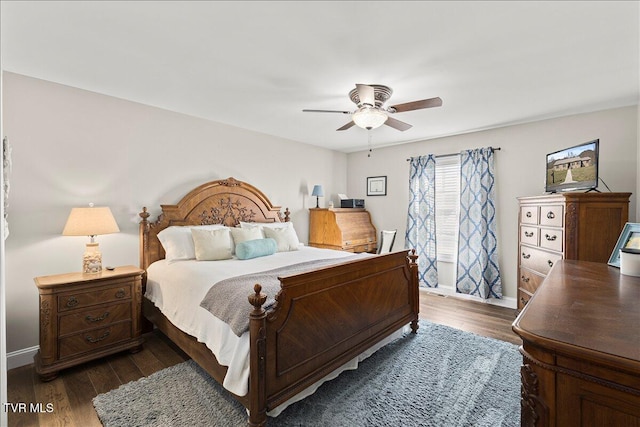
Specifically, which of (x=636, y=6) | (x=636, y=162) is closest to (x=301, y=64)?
(x=636, y=6)

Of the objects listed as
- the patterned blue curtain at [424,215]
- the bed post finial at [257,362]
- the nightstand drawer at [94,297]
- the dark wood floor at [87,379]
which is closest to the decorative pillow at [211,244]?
the nightstand drawer at [94,297]

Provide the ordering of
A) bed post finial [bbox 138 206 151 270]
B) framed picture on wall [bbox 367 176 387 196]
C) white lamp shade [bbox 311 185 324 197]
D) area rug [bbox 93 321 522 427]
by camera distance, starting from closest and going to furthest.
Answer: area rug [bbox 93 321 522 427] < bed post finial [bbox 138 206 151 270] < white lamp shade [bbox 311 185 324 197] < framed picture on wall [bbox 367 176 387 196]

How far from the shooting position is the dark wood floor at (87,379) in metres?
1.87

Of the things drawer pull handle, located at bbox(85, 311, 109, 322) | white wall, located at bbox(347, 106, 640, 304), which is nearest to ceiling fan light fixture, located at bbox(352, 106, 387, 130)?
white wall, located at bbox(347, 106, 640, 304)

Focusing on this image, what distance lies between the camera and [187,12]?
167 centimetres

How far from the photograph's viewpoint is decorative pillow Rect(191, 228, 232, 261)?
297 centimetres

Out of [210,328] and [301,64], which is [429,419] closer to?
[210,328]

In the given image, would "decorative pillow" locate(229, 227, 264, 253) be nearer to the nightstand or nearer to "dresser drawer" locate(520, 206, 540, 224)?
the nightstand

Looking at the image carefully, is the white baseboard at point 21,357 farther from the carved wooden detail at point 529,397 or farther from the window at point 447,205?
the window at point 447,205

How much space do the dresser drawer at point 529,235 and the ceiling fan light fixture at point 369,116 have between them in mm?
2247

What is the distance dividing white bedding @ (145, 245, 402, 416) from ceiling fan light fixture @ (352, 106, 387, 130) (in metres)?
1.46

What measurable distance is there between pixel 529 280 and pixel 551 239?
0.61m

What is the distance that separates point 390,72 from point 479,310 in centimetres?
321

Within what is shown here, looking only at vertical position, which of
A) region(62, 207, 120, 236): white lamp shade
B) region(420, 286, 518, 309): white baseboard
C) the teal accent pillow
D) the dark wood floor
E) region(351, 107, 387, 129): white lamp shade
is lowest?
the dark wood floor
